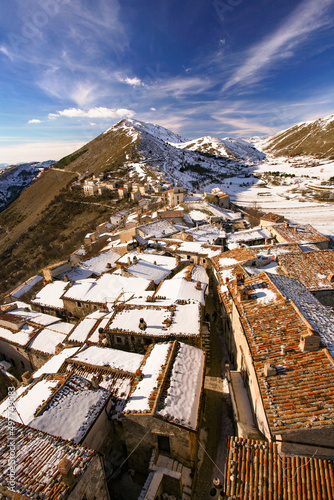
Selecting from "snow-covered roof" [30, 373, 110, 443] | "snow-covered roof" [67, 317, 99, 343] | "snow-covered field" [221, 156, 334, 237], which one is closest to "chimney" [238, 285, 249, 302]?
"snow-covered roof" [30, 373, 110, 443]

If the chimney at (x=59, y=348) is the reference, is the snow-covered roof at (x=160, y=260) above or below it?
above

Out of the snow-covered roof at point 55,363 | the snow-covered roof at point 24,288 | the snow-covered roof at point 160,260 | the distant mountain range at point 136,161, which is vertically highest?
the distant mountain range at point 136,161

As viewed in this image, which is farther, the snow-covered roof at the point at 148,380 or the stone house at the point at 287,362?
the snow-covered roof at the point at 148,380

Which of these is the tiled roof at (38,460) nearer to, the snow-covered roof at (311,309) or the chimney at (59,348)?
the chimney at (59,348)

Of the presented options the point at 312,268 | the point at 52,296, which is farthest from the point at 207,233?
the point at 52,296

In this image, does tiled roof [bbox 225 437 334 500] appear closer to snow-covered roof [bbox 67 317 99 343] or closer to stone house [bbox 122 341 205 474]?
stone house [bbox 122 341 205 474]

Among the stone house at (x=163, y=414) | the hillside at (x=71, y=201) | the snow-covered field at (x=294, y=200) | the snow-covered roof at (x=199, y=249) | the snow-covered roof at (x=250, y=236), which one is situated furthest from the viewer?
the hillside at (x=71, y=201)

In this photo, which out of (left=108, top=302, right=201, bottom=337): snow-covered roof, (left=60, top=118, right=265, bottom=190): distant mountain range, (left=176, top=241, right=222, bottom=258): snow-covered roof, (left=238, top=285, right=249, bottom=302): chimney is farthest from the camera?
(left=60, top=118, right=265, bottom=190): distant mountain range

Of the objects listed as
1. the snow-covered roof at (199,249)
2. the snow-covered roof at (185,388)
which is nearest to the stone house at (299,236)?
the snow-covered roof at (199,249)
